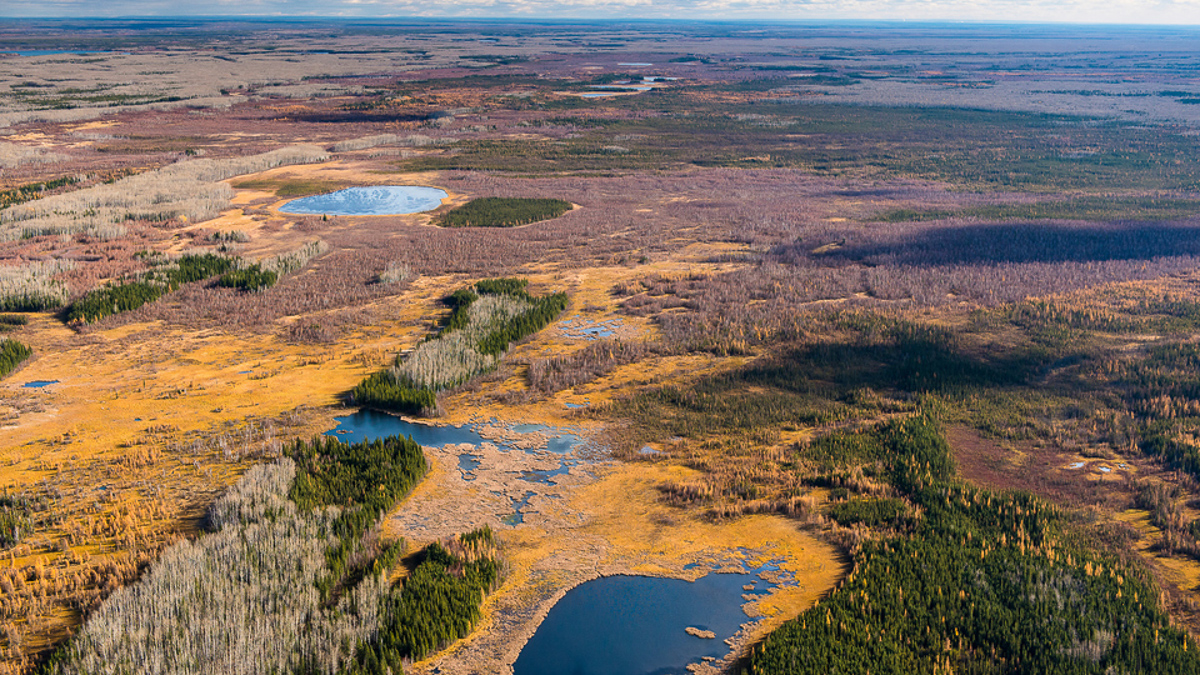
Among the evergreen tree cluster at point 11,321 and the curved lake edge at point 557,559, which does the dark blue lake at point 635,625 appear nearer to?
the curved lake edge at point 557,559

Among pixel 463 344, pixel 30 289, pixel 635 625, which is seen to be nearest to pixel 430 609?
pixel 635 625

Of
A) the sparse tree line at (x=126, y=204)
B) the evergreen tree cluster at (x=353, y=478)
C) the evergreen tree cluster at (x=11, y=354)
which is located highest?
the sparse tree line at (x=126, y=204)

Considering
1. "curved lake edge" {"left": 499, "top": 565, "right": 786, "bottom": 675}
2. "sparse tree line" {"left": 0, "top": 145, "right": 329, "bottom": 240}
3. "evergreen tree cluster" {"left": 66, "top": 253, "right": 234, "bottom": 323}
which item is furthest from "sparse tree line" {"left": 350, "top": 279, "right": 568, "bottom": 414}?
"sparse tree line" {"left": 0, "top": 145, "right": 329, "bottom": 240}

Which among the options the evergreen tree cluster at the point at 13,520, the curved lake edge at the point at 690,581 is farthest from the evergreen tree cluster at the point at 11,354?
the curved lake edge at the point at 690,581

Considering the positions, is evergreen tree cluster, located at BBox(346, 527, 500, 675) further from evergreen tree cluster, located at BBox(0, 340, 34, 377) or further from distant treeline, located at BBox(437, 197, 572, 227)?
distant treeline, located at BBox(437, 197, 572, 227)

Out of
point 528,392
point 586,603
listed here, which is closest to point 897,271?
point 528,392

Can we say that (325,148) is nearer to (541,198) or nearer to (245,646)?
(541,198)
